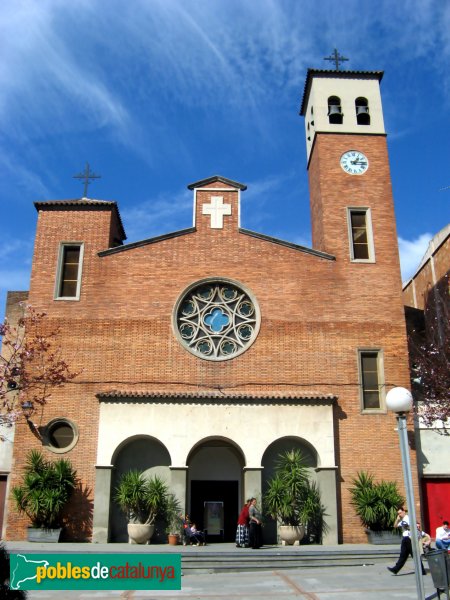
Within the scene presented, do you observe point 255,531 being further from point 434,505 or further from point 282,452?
point 434,505

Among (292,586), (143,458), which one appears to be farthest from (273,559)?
(143,458)

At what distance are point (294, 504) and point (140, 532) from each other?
14.9ft

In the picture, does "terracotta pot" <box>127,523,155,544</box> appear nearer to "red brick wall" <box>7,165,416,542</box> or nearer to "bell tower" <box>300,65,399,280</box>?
"red brick wall" <box>7,165,416,542</box>

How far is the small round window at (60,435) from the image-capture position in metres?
19.4

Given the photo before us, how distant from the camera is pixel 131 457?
19.8 m

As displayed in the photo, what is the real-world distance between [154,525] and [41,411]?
496cm

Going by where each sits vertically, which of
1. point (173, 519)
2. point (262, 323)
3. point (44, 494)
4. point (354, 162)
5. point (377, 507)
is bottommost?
point (173, 519)

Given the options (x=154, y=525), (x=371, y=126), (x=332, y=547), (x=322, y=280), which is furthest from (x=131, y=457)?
(x=371, y=126)

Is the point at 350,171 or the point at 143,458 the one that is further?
the point at 350,171

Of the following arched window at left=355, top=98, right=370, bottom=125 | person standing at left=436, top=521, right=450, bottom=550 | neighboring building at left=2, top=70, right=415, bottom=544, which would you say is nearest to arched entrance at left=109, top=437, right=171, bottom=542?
neighboring building at left=2, top=70, right=415, bottom=544

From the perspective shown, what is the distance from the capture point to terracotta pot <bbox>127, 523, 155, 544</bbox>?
18.1 m

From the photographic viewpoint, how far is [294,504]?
60.2 ft

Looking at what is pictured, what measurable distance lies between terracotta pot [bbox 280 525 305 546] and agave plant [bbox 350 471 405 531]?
199 cm

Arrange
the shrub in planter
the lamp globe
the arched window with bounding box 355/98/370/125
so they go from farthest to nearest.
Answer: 1. the arched window with bounding box 355/98/370/125
2. the lamp globe
3. the shrub in planter
